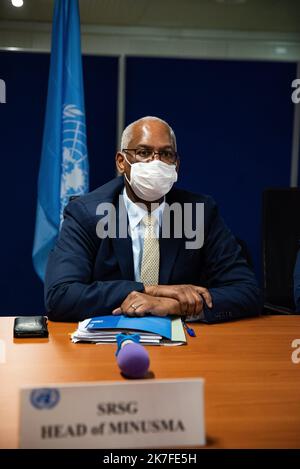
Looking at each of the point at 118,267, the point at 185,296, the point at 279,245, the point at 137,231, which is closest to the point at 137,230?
the point at 137,231

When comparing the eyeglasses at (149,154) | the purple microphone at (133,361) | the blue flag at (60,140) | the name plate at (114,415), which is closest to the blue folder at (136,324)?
the purple microphone at (133,361)

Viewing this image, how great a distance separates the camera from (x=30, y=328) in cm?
145

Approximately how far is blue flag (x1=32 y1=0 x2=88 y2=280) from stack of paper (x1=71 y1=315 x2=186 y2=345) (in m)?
1.75

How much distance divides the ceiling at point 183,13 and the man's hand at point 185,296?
4099mm

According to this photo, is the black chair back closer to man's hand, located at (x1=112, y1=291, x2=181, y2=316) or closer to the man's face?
the man's face

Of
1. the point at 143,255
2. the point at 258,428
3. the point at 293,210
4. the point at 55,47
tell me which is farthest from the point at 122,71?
the point at 258,428

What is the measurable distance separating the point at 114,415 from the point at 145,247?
1150 mm

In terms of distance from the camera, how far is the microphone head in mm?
1044

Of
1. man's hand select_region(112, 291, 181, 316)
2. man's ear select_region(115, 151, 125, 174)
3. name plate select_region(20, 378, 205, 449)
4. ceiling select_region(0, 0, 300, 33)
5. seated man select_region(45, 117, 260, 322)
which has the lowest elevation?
name plate select_region(20, 378, 205, 449)

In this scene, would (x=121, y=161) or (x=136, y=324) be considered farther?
(x=121, y=161)

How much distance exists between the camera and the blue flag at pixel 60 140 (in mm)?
3104

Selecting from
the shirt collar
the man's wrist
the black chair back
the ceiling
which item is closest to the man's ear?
the shirt collar

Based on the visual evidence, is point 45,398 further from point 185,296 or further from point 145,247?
Result: point 145,247

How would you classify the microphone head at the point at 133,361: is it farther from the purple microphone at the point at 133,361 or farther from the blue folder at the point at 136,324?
the blue folder at the point at 136,324
